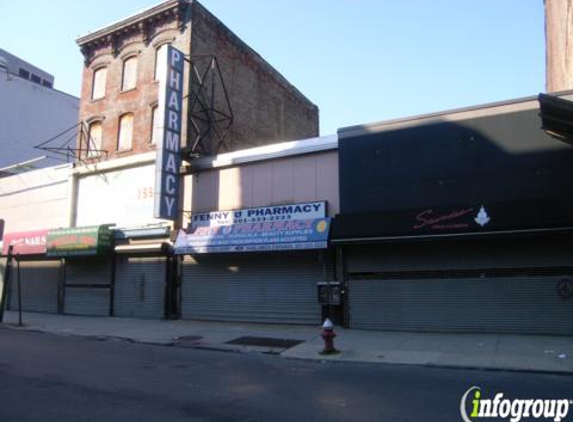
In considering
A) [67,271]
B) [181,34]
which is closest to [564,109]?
[181,34]

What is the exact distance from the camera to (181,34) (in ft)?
74.6

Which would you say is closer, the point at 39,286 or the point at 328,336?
the point at 328,336

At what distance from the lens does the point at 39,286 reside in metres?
24.4

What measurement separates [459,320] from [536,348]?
3.10 metres

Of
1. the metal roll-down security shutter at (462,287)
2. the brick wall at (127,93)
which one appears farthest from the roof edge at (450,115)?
the brick wall at (127,93)

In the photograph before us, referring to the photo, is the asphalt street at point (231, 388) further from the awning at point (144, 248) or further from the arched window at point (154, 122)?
the arched window at point (154, 122)

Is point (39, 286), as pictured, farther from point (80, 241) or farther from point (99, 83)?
point (99, 83)

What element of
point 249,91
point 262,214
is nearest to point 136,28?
point 249,91

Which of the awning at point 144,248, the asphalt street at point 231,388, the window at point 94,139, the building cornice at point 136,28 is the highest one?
the building cornice at point 136,28

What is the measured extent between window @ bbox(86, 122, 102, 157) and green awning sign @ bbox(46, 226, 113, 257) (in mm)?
4010

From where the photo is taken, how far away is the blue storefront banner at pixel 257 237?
54.3 feet

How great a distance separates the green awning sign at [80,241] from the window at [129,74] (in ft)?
23.0

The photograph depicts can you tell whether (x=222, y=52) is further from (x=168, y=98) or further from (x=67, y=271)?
(x=67, y=271)

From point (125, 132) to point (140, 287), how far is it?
24.2ft
